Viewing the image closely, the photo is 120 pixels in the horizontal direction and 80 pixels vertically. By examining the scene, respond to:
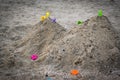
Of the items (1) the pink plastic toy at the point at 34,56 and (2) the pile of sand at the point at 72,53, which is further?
(1) the pink plastic toy at the point at 34,56

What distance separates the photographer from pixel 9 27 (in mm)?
4621

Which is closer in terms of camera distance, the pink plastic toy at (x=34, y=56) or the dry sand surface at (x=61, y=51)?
the dry sand surface at (x=61, y=51)

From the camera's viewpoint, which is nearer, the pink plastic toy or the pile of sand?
the pile of sand

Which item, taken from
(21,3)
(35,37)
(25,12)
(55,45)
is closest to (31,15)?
(25,12)

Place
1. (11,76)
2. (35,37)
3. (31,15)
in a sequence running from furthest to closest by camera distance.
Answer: (31,15) → (35,37) → (11,76)

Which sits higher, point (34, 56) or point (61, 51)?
point (61, 51)

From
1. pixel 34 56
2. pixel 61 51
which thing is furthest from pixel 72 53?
pixel 34 56

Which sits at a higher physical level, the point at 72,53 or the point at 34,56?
the point at 72,53

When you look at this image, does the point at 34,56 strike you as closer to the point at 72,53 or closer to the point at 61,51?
the point at 61,51

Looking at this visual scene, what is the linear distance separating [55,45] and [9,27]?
6.52 feet

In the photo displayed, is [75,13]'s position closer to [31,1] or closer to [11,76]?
[31,1]

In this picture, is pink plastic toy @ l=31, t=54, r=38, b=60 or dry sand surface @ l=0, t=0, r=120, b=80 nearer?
dry sand surface @ l=0, t=0, r=120, b=80

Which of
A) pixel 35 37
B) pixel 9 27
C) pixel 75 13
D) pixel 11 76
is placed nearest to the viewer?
pixel 11 76

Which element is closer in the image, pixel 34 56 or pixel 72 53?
pixel 72 53
